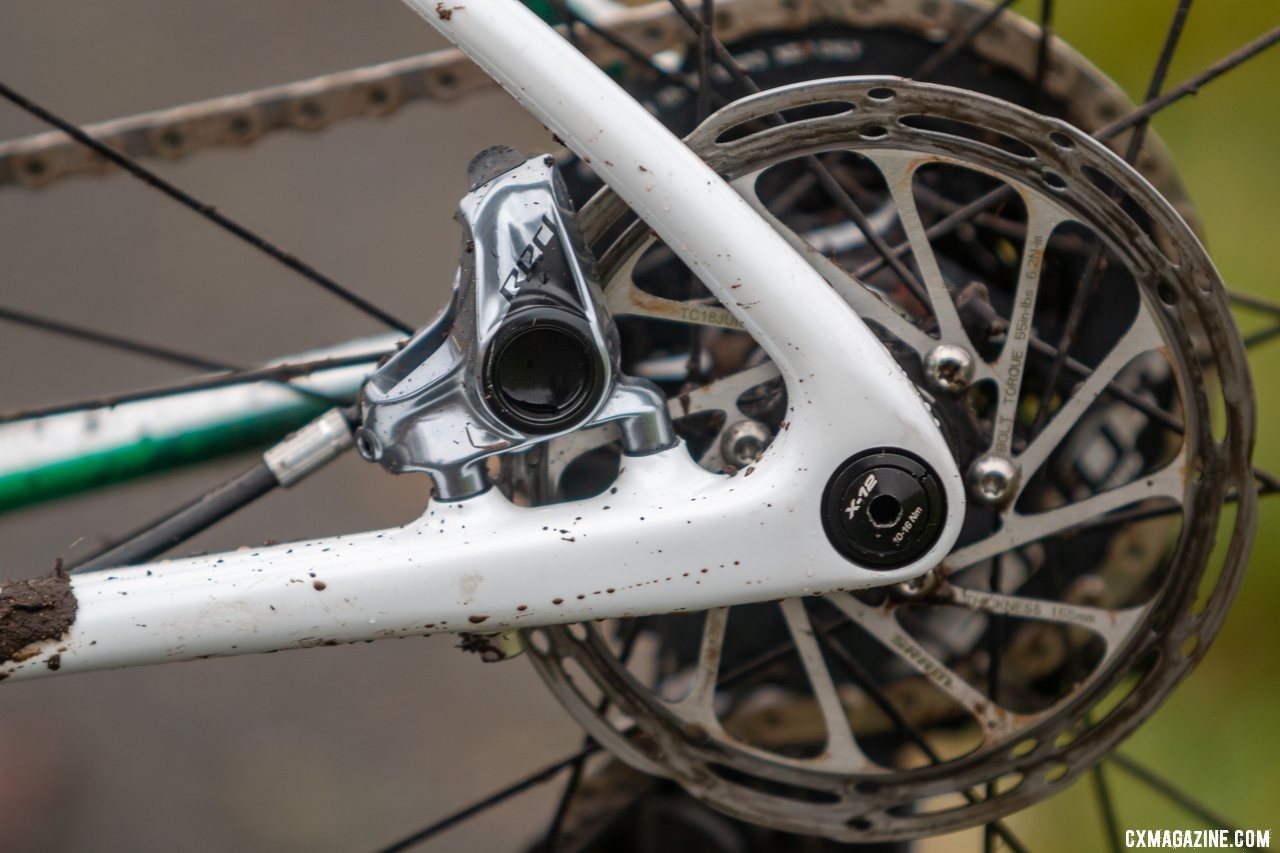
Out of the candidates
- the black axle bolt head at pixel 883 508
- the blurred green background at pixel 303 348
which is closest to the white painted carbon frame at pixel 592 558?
the black axle bolt head at pixel 883 508

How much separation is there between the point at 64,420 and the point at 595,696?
65cm

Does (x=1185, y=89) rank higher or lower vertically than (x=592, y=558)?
higher

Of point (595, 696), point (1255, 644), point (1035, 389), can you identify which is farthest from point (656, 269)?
point (1255, 644)

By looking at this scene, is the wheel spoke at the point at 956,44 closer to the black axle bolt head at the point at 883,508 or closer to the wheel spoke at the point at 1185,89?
the wheel spoke at the point at 1185,89

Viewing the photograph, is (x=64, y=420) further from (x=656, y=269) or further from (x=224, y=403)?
(x=656, y=269)

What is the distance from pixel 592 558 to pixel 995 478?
0.25 m

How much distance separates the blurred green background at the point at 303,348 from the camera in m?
1.46

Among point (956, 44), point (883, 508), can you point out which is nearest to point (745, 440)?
point (883, 508)

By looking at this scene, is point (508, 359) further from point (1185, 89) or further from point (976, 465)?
point (1185, 89)

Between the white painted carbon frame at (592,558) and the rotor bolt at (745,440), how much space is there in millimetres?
58

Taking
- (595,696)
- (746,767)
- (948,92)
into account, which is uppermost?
(595,696)

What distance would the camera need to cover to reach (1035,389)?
0.98 meters

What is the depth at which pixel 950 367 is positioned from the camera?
781 mm

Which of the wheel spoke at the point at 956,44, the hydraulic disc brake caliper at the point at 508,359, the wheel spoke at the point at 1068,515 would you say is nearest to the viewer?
the hydraulic disc brake caliper at the point at 508,359
